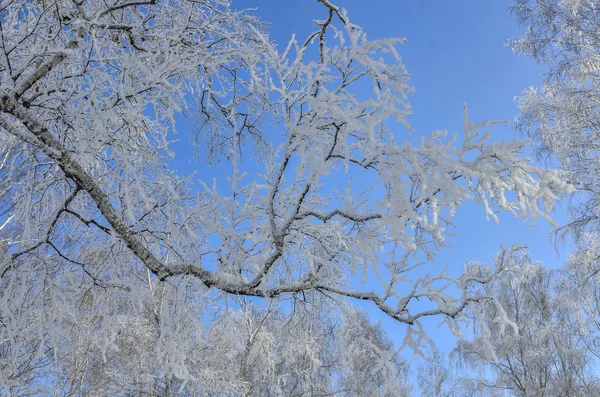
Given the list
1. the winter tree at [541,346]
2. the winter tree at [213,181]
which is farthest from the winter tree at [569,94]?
the winter tree at [213,181]

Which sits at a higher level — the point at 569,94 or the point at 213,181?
the point at 569,94

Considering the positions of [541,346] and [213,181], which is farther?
[541,346]

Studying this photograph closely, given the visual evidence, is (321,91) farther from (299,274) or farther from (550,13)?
(550,13)

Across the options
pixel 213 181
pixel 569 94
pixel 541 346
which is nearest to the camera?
pixel 213 181

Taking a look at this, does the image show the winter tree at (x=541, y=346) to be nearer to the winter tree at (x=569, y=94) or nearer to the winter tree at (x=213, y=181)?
the winter tree at (x=569, y=94)

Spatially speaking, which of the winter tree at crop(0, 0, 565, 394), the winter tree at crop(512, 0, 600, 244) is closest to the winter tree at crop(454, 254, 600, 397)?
the winter tree at crop(512, 0, 600, 244)

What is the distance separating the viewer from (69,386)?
8.70 metres

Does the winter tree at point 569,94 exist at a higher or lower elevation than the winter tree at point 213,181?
higher

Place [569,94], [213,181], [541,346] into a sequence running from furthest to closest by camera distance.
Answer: [541,346]
[569,94]
[213,181]

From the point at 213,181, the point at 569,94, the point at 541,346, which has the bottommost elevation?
the point at 213,181

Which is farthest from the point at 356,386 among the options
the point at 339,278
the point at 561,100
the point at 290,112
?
the point at 290,112

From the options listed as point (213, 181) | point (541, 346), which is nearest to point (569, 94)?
point (541, 346)

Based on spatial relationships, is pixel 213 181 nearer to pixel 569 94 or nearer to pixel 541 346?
pixel 569 94

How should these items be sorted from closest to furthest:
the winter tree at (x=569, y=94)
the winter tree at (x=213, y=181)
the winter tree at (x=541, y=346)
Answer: the winter tree at (x=213, y=181), the winter tree at (x=569, y=94), the winter tree at (x=541, y=346)
